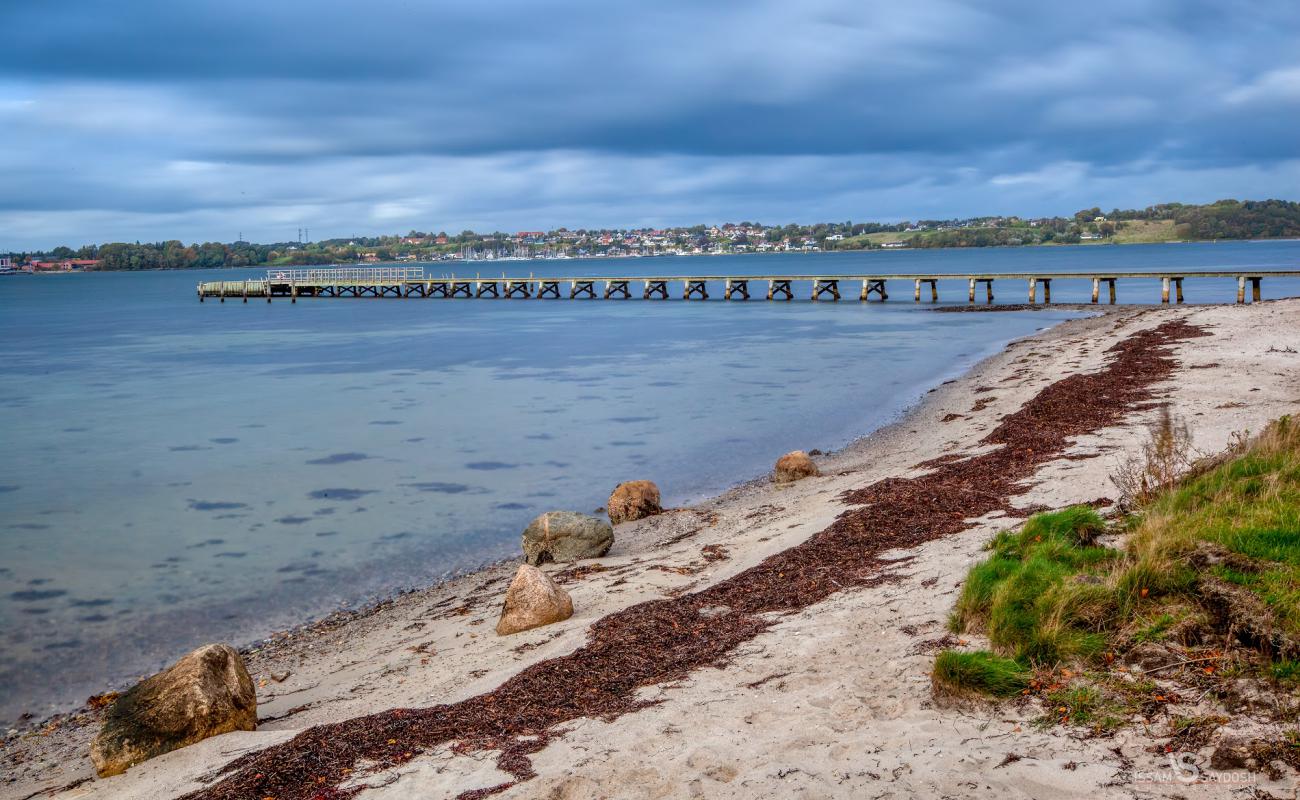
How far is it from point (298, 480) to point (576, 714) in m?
14.2

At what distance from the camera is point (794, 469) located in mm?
15414

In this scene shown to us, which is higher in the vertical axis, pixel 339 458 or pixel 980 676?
pixel 980 676

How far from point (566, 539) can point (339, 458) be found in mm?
10672

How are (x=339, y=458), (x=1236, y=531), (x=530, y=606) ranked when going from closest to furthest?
(x=1236, y=531) → (x=530, y=606) → (x=339, y=458)

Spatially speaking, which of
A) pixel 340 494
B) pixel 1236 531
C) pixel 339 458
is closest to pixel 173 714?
pixel 1236 531

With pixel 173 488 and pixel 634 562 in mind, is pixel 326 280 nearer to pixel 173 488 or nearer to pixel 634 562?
pixel 173 488

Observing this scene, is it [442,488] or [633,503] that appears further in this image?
[442,488]

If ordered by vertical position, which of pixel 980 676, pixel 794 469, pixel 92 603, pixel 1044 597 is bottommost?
pixel 92 603

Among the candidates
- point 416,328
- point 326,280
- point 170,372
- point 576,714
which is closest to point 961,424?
point 576,714

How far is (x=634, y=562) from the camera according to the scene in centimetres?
1110

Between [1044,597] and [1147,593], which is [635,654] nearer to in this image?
[1044,597]

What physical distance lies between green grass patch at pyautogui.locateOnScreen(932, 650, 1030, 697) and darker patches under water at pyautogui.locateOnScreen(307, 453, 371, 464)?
1692 centimetres

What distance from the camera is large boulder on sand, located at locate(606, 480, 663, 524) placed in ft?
45.7

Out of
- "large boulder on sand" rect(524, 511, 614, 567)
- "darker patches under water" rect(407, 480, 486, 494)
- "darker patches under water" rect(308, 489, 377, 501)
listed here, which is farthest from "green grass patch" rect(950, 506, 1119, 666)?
"darker patches under water" rect(308, 489, 377, 501)
